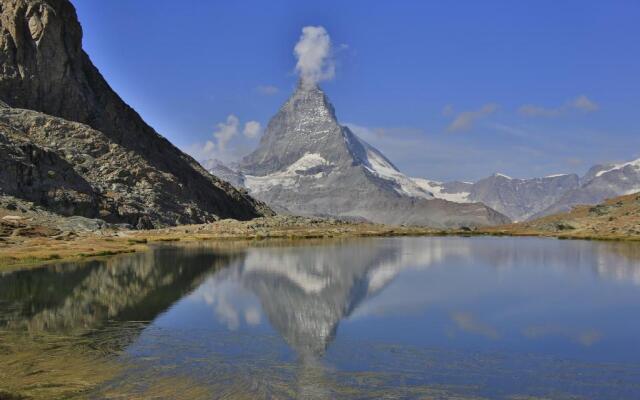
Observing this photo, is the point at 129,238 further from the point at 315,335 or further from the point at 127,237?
the point at 315,335

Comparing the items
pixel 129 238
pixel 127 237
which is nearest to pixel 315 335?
pixel 129 238

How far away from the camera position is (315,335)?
3741 cm

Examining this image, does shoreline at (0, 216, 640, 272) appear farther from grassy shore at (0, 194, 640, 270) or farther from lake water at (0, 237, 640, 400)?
lake water at (0, 237, 640, 400)

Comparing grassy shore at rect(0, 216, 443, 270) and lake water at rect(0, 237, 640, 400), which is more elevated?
grassy shore at rect(0, 216, 443, 270)

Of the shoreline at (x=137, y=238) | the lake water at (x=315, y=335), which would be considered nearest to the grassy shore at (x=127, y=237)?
the shoreline at (x=137, y=238)

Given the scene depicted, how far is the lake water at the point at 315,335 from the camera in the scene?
2638 cm

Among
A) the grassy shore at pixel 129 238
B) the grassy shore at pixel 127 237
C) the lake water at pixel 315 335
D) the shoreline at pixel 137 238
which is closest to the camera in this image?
the lake water at pixel 315 335

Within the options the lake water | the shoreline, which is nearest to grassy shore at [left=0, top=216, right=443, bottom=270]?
the shoreline

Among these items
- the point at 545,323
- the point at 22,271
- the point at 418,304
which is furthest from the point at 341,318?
the point at 22,271

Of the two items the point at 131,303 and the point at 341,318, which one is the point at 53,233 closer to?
the point at 131,303

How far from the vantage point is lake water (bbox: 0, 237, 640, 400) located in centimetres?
2638

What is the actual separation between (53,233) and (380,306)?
87891 mm

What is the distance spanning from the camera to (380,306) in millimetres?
49062

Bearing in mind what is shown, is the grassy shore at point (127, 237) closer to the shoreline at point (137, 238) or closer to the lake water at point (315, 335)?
the shoreline at point (137, 238)
